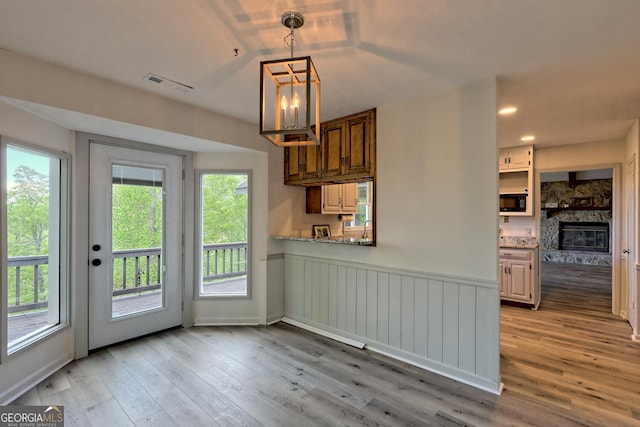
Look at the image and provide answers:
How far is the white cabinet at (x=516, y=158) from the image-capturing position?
191 inches

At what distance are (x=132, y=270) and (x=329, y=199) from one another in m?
2.60

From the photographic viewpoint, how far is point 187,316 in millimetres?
3773

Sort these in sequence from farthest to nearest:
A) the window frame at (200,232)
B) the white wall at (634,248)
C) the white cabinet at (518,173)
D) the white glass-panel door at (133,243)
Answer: the white cabinet at (518,173) < the window frame at (200,232) < the white wall at (634,248) < the white glass-panel door at (133,243)

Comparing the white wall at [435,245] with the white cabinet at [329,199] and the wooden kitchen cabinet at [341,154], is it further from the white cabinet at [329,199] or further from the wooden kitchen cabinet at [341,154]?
the white cabinet at [329,199]

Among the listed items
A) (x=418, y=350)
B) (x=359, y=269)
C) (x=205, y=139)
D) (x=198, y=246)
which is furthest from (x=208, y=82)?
(x=418, y=350)

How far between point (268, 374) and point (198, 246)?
1.91m

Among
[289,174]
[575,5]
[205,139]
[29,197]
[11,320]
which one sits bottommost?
[11,320]

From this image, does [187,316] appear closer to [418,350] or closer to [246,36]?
[418,350]

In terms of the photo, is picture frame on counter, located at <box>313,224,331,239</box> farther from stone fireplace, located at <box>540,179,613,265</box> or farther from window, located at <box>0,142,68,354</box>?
stone fireplace, located at <box>540,179,613,265</box>

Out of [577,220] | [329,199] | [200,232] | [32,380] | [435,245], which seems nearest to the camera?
[32,380]

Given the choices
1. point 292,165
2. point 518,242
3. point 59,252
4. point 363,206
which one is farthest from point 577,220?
point 59,252

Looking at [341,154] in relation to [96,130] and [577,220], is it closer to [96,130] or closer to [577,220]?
[96,130]

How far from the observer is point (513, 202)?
4961mm

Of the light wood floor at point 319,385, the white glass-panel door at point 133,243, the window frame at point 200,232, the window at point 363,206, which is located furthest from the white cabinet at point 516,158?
the white glass-panel door at point 133,243
